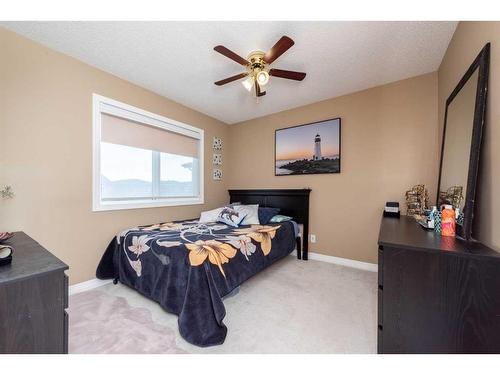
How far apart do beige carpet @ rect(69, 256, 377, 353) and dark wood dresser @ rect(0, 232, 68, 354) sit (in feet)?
2.27

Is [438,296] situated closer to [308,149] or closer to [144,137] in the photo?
[308,149]

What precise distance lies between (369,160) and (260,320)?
232 cm

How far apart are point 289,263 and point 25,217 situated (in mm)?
2926

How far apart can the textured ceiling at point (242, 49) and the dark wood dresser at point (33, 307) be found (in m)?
1.87

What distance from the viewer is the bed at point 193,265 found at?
1.45 m

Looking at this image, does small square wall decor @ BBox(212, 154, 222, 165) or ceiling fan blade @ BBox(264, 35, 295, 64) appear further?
small square wall decor @ BBox(212, 154, 222, 165)

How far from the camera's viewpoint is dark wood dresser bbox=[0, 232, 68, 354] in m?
0.75

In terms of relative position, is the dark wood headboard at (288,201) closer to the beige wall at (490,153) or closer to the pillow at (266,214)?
the pillow at (266,214)

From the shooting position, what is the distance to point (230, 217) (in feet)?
9.26

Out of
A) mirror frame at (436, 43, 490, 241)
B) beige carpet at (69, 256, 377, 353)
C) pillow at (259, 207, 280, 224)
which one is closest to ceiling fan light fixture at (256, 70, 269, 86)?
mirror frame at (436, 43, 490, 241)

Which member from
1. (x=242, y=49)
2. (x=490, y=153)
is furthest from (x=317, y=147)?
(x=490, y=153)

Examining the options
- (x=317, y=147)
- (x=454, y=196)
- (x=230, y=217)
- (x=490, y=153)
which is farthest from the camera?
(x=317, y=147)

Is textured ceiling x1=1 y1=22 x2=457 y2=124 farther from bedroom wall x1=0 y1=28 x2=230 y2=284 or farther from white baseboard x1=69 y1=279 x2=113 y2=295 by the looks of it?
white baseboard x1=69 y1=279 x2=113 y2=295
